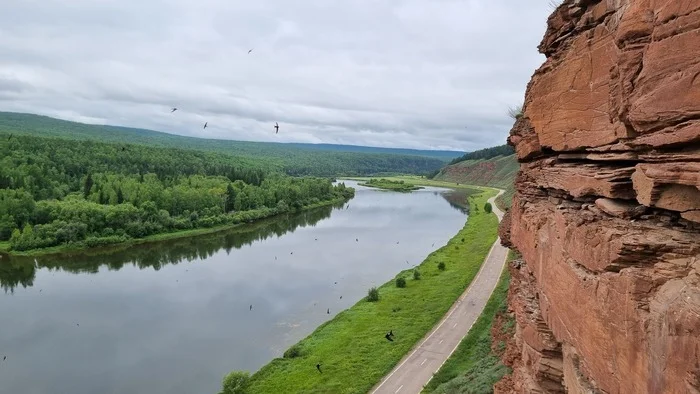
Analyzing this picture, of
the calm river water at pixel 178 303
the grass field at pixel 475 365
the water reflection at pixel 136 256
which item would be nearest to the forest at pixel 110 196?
the water reflection at pixel 136 256

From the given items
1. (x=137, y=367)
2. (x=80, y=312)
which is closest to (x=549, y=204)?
(x=137, y=367)

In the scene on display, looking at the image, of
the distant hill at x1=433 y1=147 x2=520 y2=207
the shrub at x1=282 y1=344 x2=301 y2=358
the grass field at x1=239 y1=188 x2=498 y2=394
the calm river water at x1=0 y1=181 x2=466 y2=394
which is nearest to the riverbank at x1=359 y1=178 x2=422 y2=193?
→ the distant hill at x1=433 y1=147 x2=520 y2=207

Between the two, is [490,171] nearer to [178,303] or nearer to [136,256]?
[136,256]

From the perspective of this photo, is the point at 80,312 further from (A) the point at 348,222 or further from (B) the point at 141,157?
(B) the point at 141,157

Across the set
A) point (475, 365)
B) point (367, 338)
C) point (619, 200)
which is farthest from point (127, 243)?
point (619, 200)

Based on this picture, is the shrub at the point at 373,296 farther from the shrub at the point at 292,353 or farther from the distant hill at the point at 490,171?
the distant hill at the point at 490,171

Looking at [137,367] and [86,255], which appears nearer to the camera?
[137,367]
